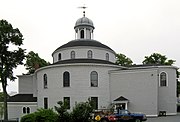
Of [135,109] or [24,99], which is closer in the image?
[135,109]

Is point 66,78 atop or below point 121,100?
atop

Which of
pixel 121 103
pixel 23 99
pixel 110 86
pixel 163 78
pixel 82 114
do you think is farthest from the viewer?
pixel 23 99

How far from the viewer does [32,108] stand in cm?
4572

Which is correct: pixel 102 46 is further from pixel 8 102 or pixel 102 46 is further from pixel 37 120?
pixel 37 120

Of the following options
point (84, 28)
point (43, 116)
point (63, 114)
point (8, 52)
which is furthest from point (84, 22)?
point (63, 114)

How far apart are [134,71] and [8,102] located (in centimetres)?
2196

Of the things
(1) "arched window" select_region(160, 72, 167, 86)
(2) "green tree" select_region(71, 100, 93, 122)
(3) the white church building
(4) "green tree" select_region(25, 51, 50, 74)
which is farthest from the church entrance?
(4) "green tree" select_region(25, 51, 50, 74)

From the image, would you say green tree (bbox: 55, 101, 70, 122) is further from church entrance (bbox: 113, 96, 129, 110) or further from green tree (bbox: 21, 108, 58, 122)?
church entrance (bbox: 113, 96, 129, 110)

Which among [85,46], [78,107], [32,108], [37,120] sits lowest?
[32,108]

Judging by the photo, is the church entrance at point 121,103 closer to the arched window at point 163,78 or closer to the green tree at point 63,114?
the arched window at point 163,78

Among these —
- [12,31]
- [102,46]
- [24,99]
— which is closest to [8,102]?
[24,99]

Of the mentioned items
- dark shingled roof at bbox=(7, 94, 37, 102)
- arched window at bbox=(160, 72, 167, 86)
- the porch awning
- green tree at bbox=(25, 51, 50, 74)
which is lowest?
dark shingled roof at bbox=(7, 94, 37, 102)

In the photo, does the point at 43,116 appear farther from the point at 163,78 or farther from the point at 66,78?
the point at 163,78

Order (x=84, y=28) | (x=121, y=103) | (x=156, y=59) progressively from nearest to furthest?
(x=121, y=103) < (x=84, y=28) < (x=156, y=59)
